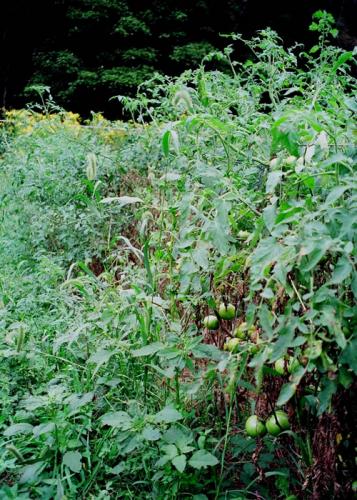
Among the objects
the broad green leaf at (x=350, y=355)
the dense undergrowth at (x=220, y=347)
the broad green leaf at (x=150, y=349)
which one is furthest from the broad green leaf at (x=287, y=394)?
the broad green leaf at (x=150, y=349)

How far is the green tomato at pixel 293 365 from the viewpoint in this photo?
4.50ft

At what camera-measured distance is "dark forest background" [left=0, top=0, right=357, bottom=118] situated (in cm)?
1250

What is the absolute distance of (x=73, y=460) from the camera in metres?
1.77

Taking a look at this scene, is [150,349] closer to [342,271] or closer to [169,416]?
[169,416]

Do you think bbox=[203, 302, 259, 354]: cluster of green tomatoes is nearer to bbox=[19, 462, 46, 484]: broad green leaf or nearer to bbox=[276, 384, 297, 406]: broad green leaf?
bbox=[276, 384, 297, 406]: broad green leaf

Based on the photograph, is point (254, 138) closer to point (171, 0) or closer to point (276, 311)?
point (276, 311)

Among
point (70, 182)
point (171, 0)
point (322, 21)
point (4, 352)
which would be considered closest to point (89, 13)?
point (171, 0)

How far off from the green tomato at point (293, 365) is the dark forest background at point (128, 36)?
11.2 m

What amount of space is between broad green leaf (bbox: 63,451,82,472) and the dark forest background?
11.0 meters

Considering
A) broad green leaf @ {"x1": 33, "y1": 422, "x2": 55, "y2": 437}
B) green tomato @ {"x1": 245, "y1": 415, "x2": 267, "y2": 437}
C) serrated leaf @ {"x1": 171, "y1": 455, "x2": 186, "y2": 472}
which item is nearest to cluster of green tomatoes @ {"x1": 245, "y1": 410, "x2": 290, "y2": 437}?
green tomato @ {"x1": 245, "y1": 415, "x2": 267, "y2": 437}

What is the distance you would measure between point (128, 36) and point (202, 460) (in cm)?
1280

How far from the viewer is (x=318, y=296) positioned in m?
1.33

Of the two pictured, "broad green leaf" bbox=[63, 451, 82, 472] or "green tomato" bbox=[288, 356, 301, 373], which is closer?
"green tomato" bbox=[288, 356, 301, 373]

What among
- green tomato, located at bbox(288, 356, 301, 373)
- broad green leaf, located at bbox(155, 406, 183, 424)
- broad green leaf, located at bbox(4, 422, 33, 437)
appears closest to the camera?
green tomato, located at bbox(288, 356, 301, 373)
